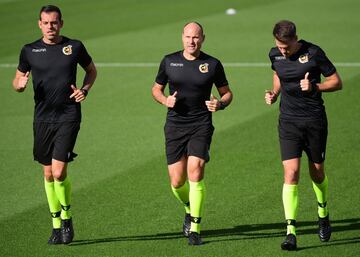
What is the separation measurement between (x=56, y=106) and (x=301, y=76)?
2946mm

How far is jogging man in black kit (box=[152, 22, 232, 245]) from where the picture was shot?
38.8 feet

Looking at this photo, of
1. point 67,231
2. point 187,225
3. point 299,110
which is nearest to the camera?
point 299,110

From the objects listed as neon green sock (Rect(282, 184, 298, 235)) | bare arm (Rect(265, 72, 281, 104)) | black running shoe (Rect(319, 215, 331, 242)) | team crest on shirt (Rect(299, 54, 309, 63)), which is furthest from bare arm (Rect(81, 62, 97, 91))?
black running shoe (Rect(319, 215, 331, 242))

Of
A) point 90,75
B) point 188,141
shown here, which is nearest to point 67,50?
point 90,75

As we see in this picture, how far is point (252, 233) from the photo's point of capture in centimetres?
1240

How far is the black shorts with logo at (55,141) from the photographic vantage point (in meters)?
11.9

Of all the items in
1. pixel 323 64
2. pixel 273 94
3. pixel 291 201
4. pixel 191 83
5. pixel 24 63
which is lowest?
pixel 291 201

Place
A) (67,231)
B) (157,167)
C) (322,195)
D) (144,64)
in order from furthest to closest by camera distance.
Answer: (144,64)
(157,167)
(322,195)
(67,231)

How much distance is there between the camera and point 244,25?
107 feet

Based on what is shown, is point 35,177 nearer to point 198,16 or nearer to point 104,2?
point 198,16

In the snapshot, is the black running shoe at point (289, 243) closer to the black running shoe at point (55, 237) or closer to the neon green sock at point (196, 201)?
the neon green sock at point (196, 201)

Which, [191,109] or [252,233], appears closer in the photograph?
[191,109]

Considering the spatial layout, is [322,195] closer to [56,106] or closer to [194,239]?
[194,239]

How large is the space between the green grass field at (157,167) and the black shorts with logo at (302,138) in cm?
107
